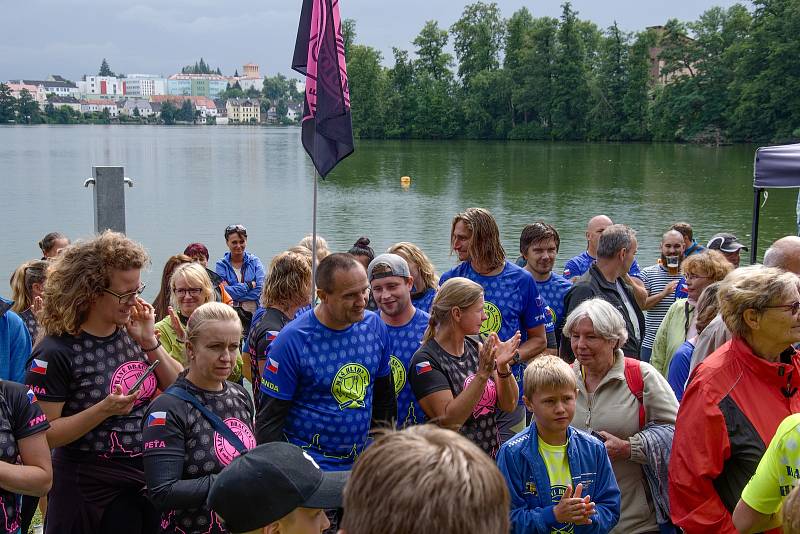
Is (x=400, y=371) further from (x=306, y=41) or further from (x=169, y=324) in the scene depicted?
(x=306, y=41)

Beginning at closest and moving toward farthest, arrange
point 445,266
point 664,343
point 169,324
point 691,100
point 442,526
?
point 442,526 < point 169,324 < point 664,343 < point 445,266 < point 691,100

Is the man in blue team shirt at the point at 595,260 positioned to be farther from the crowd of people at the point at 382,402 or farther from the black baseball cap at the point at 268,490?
the black baseball cap at the point at 268,490

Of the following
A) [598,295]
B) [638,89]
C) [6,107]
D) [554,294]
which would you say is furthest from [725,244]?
[6,107]

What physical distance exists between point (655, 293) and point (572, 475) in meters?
4.79

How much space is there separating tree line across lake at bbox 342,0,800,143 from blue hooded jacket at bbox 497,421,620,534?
226 feet

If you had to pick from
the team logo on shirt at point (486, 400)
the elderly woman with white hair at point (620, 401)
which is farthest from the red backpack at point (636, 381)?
the team logo on shirt at point (486, 400)

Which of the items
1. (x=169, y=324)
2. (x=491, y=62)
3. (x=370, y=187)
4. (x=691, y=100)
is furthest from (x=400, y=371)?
(x=491, y=62)

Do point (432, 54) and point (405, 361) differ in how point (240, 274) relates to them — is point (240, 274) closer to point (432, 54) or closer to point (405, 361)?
point (405, 361)

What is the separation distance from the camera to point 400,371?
4.36m

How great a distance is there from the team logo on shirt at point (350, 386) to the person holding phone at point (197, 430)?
394 mm

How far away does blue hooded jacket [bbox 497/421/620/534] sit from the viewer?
10.9ft

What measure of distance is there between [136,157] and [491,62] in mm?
59165

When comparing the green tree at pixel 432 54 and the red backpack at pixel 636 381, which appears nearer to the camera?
the red backpack at pixel 636 381

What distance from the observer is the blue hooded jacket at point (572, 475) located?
333cm
